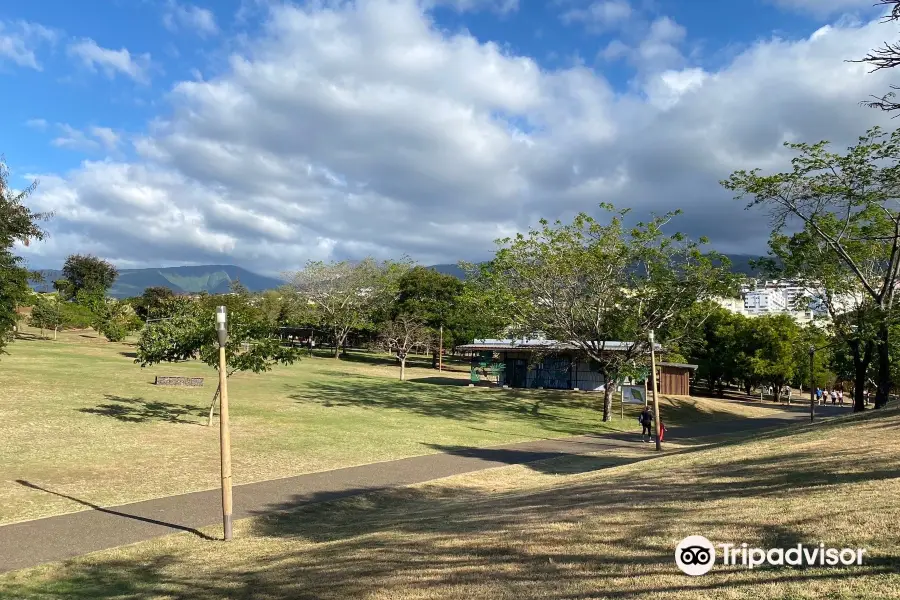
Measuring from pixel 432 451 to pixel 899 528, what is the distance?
1415 cm

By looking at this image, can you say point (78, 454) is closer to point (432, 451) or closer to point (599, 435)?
point (432, 451)

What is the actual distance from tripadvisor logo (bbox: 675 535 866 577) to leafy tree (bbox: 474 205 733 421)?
23.3 metres

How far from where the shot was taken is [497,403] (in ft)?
112

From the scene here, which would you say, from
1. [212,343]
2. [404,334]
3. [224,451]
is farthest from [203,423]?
[404,334]

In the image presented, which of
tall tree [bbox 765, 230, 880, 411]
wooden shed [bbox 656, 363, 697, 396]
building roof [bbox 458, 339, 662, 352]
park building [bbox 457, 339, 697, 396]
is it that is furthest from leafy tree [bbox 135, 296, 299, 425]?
wooden shed [bbox 656, 363, 697, 396]

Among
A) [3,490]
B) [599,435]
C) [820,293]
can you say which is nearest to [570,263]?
[599,435]

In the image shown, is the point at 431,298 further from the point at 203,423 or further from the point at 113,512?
the point at 113,512

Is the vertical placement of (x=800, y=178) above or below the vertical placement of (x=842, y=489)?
above

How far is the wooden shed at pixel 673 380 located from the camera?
42.4 metres

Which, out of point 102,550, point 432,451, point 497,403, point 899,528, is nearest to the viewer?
point 899,528

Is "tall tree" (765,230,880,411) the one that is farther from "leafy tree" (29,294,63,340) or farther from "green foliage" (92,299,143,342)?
"leafy tree" (29,294,63,340)

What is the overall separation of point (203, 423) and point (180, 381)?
37.1ft

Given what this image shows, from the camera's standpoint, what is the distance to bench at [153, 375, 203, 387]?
30000mm

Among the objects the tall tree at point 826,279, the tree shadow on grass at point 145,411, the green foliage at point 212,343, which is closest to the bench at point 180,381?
the tree shadow on grass at point 145,411
